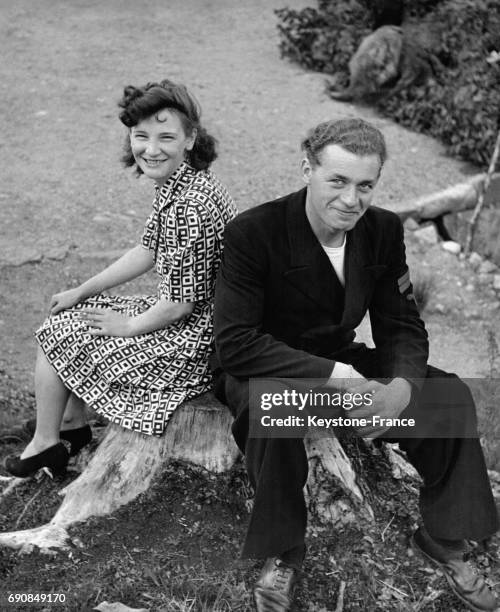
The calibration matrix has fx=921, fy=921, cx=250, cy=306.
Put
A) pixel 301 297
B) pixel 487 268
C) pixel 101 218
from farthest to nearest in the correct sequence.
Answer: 1. pixel 487 268
2. pixel 101 218
3. pixel 301 297

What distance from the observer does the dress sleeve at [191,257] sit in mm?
3336

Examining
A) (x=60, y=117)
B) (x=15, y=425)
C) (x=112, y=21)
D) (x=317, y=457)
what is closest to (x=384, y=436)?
(x=317, y=457)

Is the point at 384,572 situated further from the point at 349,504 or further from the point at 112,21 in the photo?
the point at 112,21

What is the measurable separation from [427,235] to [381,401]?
13.0 feet

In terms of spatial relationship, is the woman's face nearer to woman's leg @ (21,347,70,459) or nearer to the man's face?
the man's face

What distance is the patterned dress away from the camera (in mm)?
3361

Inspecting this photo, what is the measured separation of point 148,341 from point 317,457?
0.77 metres

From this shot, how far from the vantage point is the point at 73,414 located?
12.4 ft

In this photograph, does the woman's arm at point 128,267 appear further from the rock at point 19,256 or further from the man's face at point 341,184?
the rock at point 19,256

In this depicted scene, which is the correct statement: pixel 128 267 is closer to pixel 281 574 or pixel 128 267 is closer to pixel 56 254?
pixel 281 574

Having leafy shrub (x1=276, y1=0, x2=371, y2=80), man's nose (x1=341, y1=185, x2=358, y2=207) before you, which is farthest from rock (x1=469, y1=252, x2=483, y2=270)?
man's nose (x1=341, y1=185, x2=358, y2=207)

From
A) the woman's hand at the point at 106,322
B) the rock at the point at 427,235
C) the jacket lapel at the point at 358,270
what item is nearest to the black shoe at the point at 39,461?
the woman's hand at the point at 106,322

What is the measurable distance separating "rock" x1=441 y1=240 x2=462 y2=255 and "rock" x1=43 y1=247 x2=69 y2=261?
2.81 m

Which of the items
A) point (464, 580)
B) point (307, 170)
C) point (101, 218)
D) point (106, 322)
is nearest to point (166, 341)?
point (106, 322)
